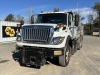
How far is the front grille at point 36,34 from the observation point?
9664 millimetres

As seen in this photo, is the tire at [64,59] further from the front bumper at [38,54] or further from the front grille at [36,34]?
the front grille at [36,34]

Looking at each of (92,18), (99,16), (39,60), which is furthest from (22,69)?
(92,18)

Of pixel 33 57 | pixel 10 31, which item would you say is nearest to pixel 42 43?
pixel 33 57

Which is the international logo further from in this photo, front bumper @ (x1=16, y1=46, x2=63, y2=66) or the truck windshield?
front bumper @ (x1=16, y1=46, x2=63, y2=66)

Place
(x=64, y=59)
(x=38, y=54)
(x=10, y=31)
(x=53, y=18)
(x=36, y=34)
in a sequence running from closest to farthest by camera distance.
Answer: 1. (x=38, y=54)
2. (x=36, y=34)
3. (x=64, y=59)
4. (x=53, y=18)
5. (x=10, y=31)

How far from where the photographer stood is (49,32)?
9633mm

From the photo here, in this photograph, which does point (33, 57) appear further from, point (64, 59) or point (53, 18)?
point (53, 18)

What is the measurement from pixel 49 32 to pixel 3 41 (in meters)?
15.2

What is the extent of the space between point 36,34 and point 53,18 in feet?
7.08

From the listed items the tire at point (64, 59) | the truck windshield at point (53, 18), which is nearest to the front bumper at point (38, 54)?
the tire at point (64, 59)

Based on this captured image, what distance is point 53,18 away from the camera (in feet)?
38.3

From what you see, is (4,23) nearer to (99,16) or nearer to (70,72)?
(70,72)

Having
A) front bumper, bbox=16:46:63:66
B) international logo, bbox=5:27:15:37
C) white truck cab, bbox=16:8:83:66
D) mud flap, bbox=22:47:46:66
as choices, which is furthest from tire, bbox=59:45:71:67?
international logo, bbox=5:27:15:37

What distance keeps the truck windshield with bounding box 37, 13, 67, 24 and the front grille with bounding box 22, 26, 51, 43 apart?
1842 millimetres
